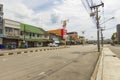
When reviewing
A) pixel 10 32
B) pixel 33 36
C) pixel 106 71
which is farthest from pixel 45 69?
pixel 33 36

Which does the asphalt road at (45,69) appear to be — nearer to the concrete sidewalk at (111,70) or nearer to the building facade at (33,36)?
the concrete sidewalk at (111,70)

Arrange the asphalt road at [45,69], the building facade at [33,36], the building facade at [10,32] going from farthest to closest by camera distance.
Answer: the building facade at [33,36] → the building facade at [10,32] → the asphalt road at [45,69]

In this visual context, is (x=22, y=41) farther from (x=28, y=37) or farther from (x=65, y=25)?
(x=65, y=25)

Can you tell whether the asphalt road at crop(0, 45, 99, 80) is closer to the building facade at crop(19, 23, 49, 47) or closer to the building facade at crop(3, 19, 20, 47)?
the building facade at crop(3, 19, 20, 47)

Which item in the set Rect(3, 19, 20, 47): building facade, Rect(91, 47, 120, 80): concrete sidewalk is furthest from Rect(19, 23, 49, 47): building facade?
Rect(91, 47, 120, 80): concrete sidewalk

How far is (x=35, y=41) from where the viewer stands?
77.1 m

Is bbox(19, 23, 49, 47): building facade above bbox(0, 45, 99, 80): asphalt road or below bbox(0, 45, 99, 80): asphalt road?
above

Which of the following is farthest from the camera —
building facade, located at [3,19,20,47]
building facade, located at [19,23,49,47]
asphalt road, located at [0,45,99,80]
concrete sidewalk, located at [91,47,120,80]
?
building facade, located at [19,23,49,47]

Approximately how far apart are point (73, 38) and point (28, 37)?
85879 millimetres

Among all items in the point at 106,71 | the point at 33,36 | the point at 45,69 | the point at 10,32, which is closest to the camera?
the point at 106,71

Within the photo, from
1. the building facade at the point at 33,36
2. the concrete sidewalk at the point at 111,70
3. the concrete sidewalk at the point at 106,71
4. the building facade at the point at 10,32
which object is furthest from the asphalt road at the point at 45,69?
the building facade at the point at 33,36

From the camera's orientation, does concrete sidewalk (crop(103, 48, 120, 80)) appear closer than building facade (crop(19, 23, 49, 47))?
Yes

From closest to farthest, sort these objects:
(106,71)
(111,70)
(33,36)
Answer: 1. (106,71)
2. (111,70)
3. (33,36)

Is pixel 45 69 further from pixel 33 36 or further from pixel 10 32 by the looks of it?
pixel 33 36
